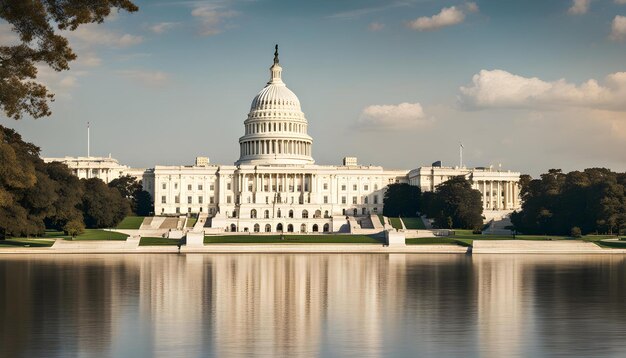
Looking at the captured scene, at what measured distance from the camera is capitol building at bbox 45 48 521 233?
158500 mm

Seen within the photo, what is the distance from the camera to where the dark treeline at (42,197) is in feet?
216

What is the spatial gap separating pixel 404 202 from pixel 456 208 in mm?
26129

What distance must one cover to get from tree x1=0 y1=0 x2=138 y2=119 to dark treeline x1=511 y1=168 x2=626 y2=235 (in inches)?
2717

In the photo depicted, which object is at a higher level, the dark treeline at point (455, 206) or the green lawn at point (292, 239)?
the dark treeline at point (455, 206)

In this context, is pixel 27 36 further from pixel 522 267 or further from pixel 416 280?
pixel 522 267

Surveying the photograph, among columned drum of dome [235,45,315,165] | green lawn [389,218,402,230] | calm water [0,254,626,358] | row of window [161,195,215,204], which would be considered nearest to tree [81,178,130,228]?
green lawn [389,218,402,230]

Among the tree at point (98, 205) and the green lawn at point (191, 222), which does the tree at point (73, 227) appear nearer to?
the tree at point (98, 205)

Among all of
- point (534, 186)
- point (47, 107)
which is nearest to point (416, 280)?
point (47, 107)

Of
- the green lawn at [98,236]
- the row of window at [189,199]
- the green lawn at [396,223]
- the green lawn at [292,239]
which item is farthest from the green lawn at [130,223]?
the green lawn at [396,223]

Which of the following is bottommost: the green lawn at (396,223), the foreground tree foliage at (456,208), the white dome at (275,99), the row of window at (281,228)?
the row of window at (281,228)

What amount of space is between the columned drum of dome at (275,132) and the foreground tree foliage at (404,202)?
25177 millimetres

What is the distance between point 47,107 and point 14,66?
2.43 meters

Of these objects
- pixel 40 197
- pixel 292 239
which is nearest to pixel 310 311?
pixel 40 197

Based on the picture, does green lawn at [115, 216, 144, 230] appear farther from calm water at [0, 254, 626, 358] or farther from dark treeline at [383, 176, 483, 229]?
calm water at [0, 254, 626, 358]
